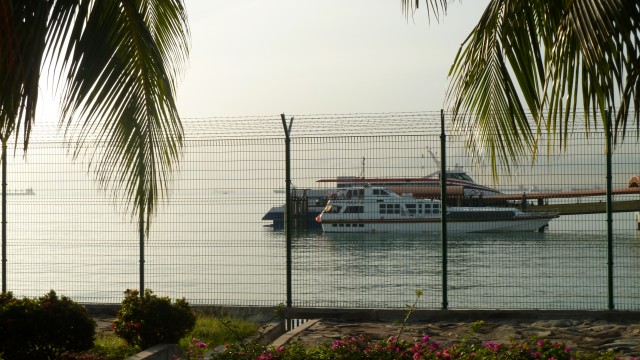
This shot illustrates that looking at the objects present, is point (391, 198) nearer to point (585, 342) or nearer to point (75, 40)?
point (585, 342)

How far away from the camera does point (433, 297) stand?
15531mm

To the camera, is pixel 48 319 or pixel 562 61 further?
pixel 48 319

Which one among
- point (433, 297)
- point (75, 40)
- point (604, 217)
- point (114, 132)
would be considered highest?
point (75, 40)

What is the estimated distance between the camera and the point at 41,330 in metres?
7.50

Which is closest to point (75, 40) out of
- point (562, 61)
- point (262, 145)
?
point (562, 61)

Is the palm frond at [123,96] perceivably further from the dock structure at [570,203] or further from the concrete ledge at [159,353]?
the dock structure at [570,203]

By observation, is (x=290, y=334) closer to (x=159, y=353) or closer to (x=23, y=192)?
(x=159, y=353)

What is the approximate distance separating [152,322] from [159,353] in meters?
0.47

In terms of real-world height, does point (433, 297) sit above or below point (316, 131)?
below

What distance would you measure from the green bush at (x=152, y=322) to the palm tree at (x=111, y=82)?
1.05m

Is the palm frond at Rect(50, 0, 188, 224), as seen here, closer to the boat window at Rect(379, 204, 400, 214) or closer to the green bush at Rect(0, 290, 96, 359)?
the green bush at Rect(0, 290, 96, 359)

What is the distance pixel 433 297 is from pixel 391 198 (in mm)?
3348

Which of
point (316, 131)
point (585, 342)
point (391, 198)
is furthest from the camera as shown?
point (391, 198)

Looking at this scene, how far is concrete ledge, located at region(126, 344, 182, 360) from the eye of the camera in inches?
300
